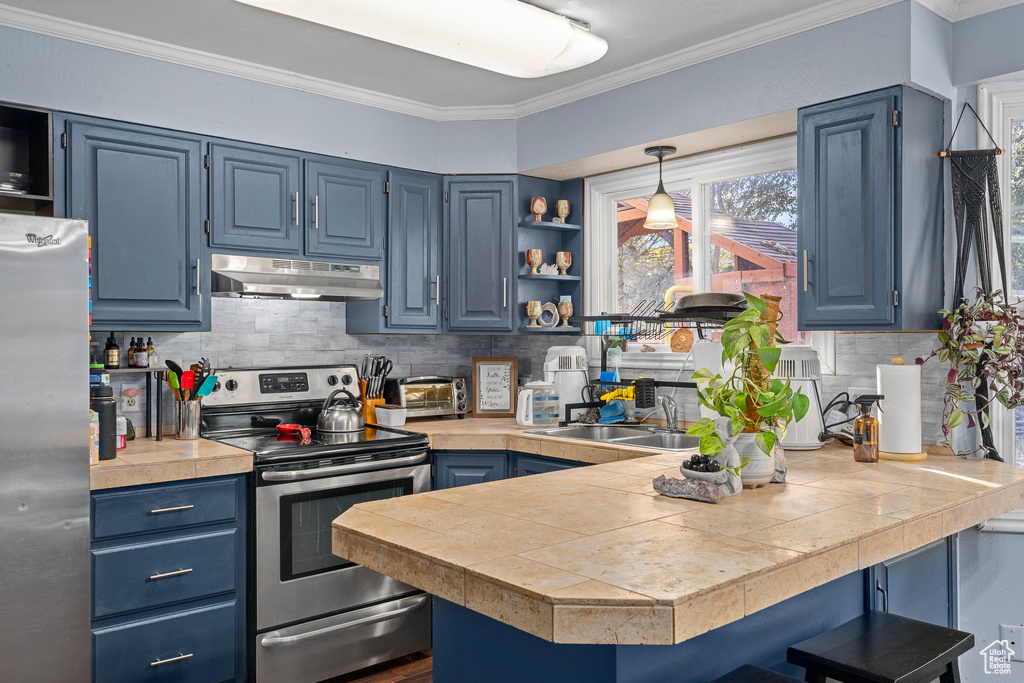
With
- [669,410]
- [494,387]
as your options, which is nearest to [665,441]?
[669,410]

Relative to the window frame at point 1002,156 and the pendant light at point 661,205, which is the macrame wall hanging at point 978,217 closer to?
the window frame at point 1002,156

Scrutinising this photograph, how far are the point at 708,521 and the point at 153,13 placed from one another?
262 centimetres

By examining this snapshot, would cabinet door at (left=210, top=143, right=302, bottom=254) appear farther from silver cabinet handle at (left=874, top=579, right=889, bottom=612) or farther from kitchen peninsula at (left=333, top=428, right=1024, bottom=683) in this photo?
silver cabinet handle at (left=874, top=579, right=889, bottom=612)

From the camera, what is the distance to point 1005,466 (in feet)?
7.87

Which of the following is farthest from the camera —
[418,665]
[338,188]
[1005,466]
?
[338,188]

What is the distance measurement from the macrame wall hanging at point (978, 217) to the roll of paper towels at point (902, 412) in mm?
316

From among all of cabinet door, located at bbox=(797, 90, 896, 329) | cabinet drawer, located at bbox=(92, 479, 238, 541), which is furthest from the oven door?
cabinet door, located at bbox=(797, 90, 896, 329)

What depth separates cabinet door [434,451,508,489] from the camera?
344 cm

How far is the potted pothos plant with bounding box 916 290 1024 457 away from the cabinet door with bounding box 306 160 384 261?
8.03 feet

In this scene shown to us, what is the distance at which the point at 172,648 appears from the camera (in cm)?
268

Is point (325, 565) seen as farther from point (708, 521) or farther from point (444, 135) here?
point (444, 135)

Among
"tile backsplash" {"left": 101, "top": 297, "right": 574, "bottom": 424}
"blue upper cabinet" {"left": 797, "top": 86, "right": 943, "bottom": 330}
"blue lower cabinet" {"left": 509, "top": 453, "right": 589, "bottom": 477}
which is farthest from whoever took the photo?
"tile backsplash" {"left": 101, "top": 297, "right": 574, "bottom": 424}

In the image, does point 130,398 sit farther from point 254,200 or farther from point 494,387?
point 494,387

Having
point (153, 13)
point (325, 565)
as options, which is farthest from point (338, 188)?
point (325, 565)
